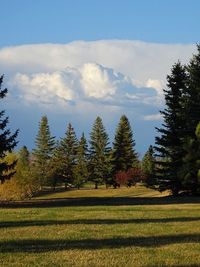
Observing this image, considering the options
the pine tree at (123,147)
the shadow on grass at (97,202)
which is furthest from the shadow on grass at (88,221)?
the pine tree at (123,147)

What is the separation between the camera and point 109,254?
47.9 feet

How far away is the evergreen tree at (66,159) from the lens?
105125 millimetres

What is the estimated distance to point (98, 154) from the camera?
97375 mm

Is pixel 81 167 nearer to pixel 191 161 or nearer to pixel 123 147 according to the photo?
pixel 123 147

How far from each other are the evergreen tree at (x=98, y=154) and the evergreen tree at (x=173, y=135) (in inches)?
1638

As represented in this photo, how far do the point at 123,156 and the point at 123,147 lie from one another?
252cm

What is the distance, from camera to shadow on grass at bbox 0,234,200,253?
15.7 metres

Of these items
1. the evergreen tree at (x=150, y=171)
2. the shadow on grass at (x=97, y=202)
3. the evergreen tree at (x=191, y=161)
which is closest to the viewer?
the shadow on grass at (x=97, y=202)

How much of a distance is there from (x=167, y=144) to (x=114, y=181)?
43404mm

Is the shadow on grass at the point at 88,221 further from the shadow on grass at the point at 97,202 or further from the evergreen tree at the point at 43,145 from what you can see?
the evergreen tree at the point at 43,145

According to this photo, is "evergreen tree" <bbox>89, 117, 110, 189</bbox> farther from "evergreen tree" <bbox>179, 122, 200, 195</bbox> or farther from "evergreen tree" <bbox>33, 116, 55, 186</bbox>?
"evergreen tree" <bbox>179, 122, 200, 195</bbox>

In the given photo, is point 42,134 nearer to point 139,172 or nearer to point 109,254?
point 139,172

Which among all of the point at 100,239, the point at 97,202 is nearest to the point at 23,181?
the point at 97,202

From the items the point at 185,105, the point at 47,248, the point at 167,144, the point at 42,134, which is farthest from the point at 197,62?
the point at 42,134
